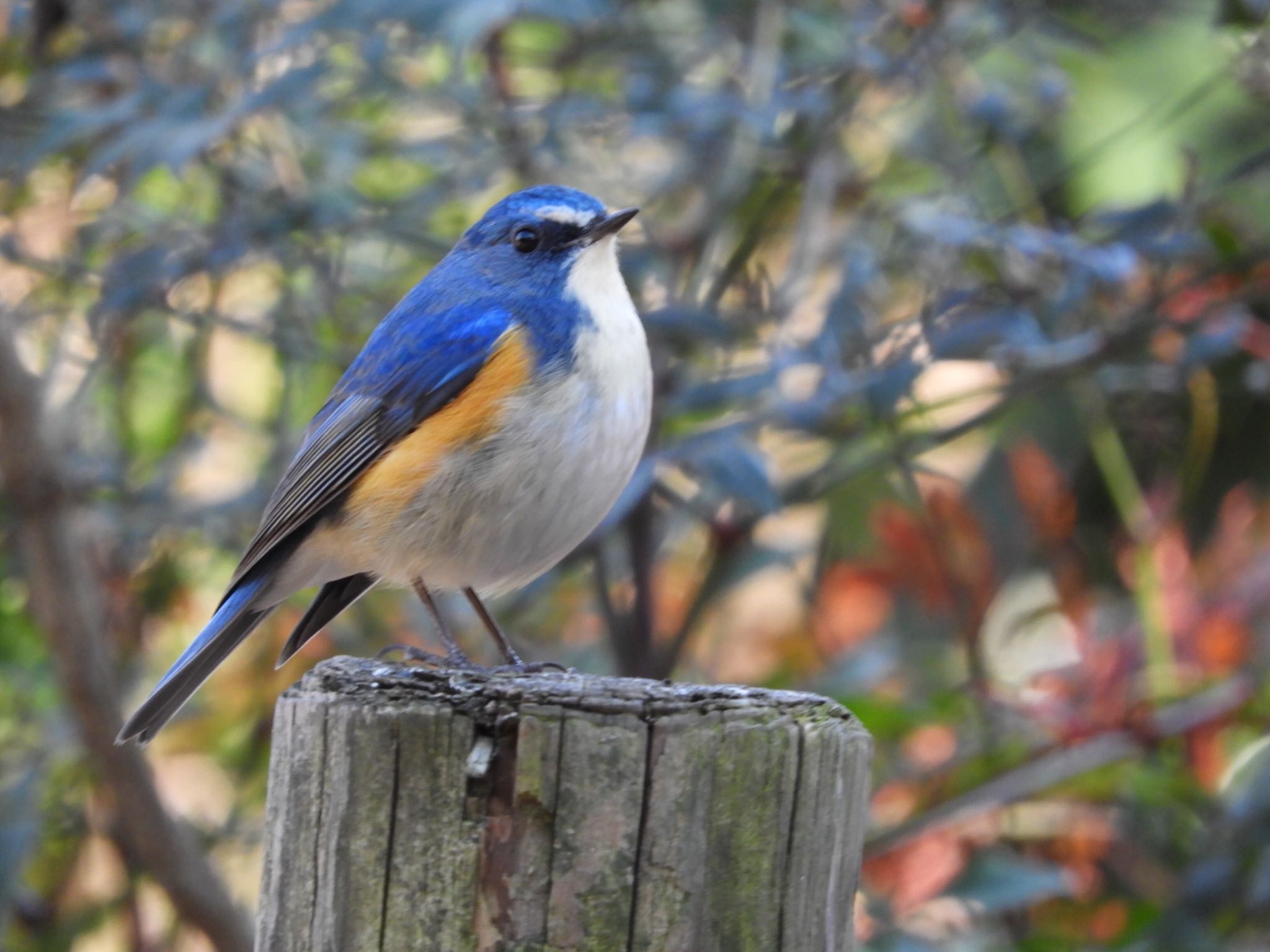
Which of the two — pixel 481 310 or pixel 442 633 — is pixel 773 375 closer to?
pixel 481 310

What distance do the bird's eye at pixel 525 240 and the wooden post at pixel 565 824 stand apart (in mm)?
1669

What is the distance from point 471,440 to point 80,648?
1.39 m

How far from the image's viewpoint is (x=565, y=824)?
5.55ft

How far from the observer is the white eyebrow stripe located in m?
3.28

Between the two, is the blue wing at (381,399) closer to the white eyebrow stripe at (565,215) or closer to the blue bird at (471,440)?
the blue bird at (471,440)

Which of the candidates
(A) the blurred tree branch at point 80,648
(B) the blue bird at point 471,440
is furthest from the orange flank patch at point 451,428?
(A) the blurred tree branch at point 80,648

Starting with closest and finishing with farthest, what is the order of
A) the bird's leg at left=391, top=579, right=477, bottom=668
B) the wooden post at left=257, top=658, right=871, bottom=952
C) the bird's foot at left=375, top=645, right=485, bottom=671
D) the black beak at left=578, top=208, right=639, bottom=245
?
1. the wooden post at left=257, top=658, right=871, bottom=952
2. the bird's foot at left=375, top=645, right=485, bottom=671
3. the bird's leg at left=391, top=579, right=477, bottom=668
4. the black beak at left=578, top=208, right=639, bottom=245

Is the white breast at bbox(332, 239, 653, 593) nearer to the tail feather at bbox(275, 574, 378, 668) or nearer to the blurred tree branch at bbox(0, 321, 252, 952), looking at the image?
the tail feather at bbox(275, 574, 378, 668)

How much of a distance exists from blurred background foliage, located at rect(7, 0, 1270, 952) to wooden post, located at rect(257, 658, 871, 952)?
1.33 meters

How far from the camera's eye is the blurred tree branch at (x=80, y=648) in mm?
3643

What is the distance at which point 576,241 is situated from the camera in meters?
3.27

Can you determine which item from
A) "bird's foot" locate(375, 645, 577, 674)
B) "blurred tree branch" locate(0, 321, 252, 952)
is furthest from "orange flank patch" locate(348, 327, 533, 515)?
"blurred tree branch" locate(0, 321, 252, 952)

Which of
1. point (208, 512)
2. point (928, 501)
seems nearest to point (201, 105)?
point (208, 512)

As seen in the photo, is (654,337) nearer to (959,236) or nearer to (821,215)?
(821,215)
